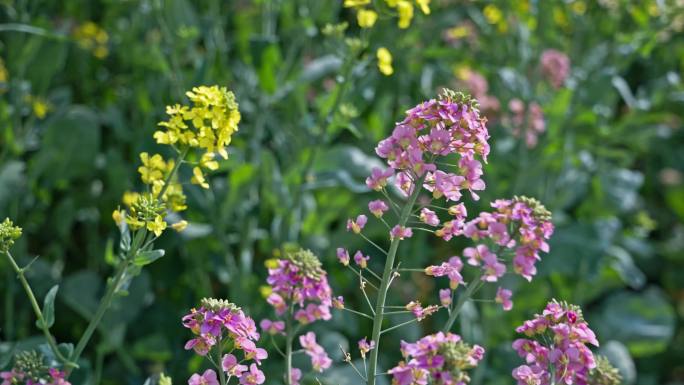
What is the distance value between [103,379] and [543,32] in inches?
60.9

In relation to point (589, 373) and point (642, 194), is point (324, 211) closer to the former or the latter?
point (589, 373)

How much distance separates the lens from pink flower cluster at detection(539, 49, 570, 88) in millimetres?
2764

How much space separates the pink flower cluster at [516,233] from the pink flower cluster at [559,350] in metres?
0.07

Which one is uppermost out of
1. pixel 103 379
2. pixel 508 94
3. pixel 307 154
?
pixel 508 94

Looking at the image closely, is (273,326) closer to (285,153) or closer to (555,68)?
(285,153)

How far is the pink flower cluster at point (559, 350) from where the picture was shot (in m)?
1.22

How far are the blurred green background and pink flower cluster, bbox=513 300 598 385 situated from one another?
2.99 ft

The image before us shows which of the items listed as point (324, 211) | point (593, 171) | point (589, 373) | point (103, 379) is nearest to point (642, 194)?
point (593, 171)

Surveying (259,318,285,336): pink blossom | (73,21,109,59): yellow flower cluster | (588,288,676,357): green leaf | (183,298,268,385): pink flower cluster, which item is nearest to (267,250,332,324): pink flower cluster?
(259,318,285,336): pink blossom

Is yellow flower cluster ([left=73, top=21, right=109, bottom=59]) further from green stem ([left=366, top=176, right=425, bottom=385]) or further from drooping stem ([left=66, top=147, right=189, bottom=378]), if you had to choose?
green stem ([left=366, top=176, right=425, bottom=385])

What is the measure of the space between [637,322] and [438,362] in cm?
210

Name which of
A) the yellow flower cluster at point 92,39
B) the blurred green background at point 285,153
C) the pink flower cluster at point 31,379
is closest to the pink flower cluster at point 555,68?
the blurred green background at point 285,153

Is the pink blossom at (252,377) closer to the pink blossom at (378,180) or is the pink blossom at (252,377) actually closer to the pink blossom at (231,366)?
the pink blossom at (231,366)

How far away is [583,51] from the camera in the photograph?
2.96 meters
